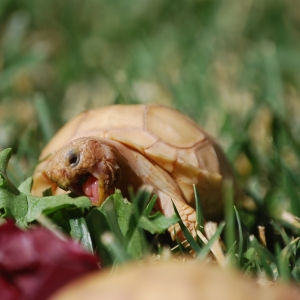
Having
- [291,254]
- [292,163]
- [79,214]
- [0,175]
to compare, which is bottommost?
[292,163]

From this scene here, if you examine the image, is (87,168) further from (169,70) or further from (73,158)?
(169,70)

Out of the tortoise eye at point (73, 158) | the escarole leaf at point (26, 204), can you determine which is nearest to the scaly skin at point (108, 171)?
the tortoise eye at point (73, 158)

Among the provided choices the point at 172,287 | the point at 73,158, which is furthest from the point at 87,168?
the point at 172,287

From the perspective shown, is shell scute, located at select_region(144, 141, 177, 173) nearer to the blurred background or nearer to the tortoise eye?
the tortoise eye

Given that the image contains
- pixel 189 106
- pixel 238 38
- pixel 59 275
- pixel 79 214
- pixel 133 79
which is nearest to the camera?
pixel 59 275

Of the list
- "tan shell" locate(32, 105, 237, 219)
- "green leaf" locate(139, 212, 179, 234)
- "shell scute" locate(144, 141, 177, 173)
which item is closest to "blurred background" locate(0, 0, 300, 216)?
"tan shell" locate(32, 105, 237, 219)

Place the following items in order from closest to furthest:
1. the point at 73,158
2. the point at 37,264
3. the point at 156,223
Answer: the point at 37,264 < the point at 156,223 < the point at 73,158

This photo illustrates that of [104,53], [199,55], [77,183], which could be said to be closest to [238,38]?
[199,55]

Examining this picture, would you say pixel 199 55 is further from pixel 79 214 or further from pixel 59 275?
pixel 59 275
